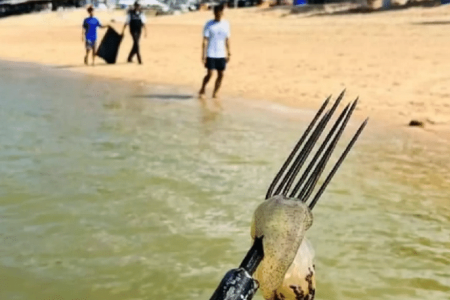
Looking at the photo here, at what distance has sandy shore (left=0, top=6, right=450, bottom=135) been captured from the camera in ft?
44.8

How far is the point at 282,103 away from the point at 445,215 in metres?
7.62

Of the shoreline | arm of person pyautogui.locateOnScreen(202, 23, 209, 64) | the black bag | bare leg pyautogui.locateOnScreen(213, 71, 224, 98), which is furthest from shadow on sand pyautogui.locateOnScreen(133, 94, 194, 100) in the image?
the black bag

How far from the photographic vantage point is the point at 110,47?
21344 millimetres

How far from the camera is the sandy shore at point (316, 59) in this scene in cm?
1365

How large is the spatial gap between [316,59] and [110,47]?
565 cm

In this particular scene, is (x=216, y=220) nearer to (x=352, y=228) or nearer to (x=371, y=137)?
(x=352, y=228)

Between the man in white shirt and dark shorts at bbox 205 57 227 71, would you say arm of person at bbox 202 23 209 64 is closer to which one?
the man in white shirt

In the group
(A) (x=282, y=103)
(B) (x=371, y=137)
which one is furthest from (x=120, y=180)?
(A) (x=282, y=103)

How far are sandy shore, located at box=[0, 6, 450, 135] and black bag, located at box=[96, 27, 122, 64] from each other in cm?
29

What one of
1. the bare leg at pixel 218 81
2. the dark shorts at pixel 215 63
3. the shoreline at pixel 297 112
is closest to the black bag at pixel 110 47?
the shoreline at pixel 297 112

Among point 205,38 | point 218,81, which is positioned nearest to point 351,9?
point 218,81

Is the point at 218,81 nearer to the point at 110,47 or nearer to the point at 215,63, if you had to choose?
the point at 215,63

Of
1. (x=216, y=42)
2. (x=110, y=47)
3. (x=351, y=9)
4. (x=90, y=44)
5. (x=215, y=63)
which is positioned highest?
(x=216, y=42)

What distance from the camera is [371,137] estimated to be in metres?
10.1
